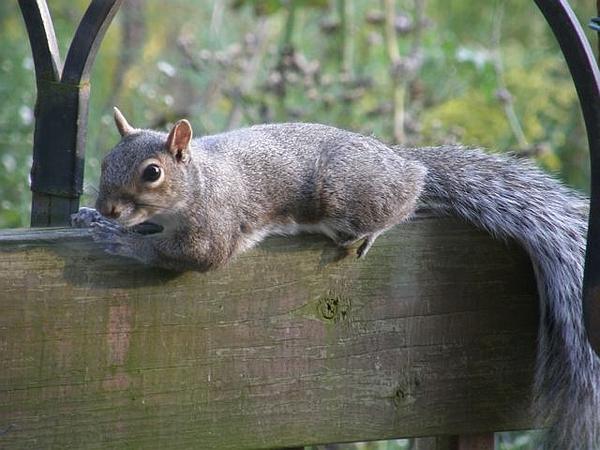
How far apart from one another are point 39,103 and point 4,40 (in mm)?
2428

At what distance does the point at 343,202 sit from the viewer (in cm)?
176

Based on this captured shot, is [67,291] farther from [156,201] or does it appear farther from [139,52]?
[139,52]

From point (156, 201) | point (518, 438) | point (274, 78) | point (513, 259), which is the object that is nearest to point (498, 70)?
point (274, 78)

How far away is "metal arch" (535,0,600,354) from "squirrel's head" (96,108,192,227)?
533 mm

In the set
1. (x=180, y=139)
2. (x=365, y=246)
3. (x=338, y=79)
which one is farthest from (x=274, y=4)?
(x=365, y=246)

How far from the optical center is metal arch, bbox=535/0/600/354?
1.45 meters

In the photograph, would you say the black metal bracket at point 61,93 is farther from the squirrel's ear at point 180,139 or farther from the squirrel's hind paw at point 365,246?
the squirrel's hind paw at point 365,246

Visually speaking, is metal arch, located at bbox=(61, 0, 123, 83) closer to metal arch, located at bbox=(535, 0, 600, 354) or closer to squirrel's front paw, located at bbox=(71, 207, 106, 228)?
squirrel's front paw, located at bbox=(71, 207, 106, 228)

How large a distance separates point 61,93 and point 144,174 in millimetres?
192

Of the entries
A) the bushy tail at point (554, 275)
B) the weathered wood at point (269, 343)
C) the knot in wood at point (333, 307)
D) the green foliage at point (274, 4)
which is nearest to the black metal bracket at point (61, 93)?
the weathered wood at point (269, 343)

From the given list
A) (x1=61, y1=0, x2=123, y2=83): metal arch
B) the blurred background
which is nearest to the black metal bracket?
(x1=61, y1=0, x2=123, y2=83): metal arch

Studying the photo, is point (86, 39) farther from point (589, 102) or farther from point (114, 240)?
point (589, 102)

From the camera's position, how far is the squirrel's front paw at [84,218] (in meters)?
1.49

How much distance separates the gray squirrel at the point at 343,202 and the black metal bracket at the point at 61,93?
80 mm
